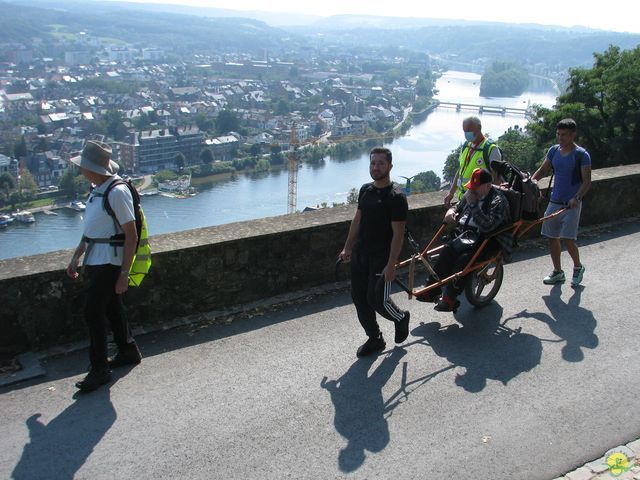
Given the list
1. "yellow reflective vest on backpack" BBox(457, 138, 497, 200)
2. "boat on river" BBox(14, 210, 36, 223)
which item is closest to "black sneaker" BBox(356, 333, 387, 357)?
"yellow reflective vest on backpack" BBox(457, 138, 497, 200)

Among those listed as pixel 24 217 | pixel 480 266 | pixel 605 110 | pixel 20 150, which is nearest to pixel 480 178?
pixel 480 266

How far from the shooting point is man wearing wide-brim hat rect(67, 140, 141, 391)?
369 cm

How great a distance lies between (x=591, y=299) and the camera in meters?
5.35

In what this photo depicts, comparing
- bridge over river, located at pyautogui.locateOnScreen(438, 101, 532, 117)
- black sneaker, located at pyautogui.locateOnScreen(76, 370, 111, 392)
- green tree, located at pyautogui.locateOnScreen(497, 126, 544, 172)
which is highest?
black sneaker, located at pyautogui.locateOnScreen(76, 370, 111, 392)

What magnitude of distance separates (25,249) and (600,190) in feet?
139

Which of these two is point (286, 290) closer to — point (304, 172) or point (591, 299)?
point (591, 299)

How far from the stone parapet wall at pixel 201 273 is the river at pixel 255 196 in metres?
34.1

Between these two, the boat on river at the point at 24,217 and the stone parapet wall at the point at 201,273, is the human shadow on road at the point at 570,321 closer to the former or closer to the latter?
the stone parapet wall at the point at 201,273

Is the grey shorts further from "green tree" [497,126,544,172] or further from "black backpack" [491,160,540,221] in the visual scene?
"green tree" [497,126,544,172]

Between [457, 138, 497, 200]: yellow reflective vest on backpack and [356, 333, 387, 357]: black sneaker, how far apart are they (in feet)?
5.79

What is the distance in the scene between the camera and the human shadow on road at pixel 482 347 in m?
4.14

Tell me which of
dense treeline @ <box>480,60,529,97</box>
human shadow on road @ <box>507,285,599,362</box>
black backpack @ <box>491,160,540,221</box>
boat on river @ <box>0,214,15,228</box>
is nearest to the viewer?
human shadow on road @ <box>507,285,599,362</box>

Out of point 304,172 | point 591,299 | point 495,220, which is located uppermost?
point 495,220

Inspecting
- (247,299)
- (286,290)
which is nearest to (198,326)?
(247,299)
